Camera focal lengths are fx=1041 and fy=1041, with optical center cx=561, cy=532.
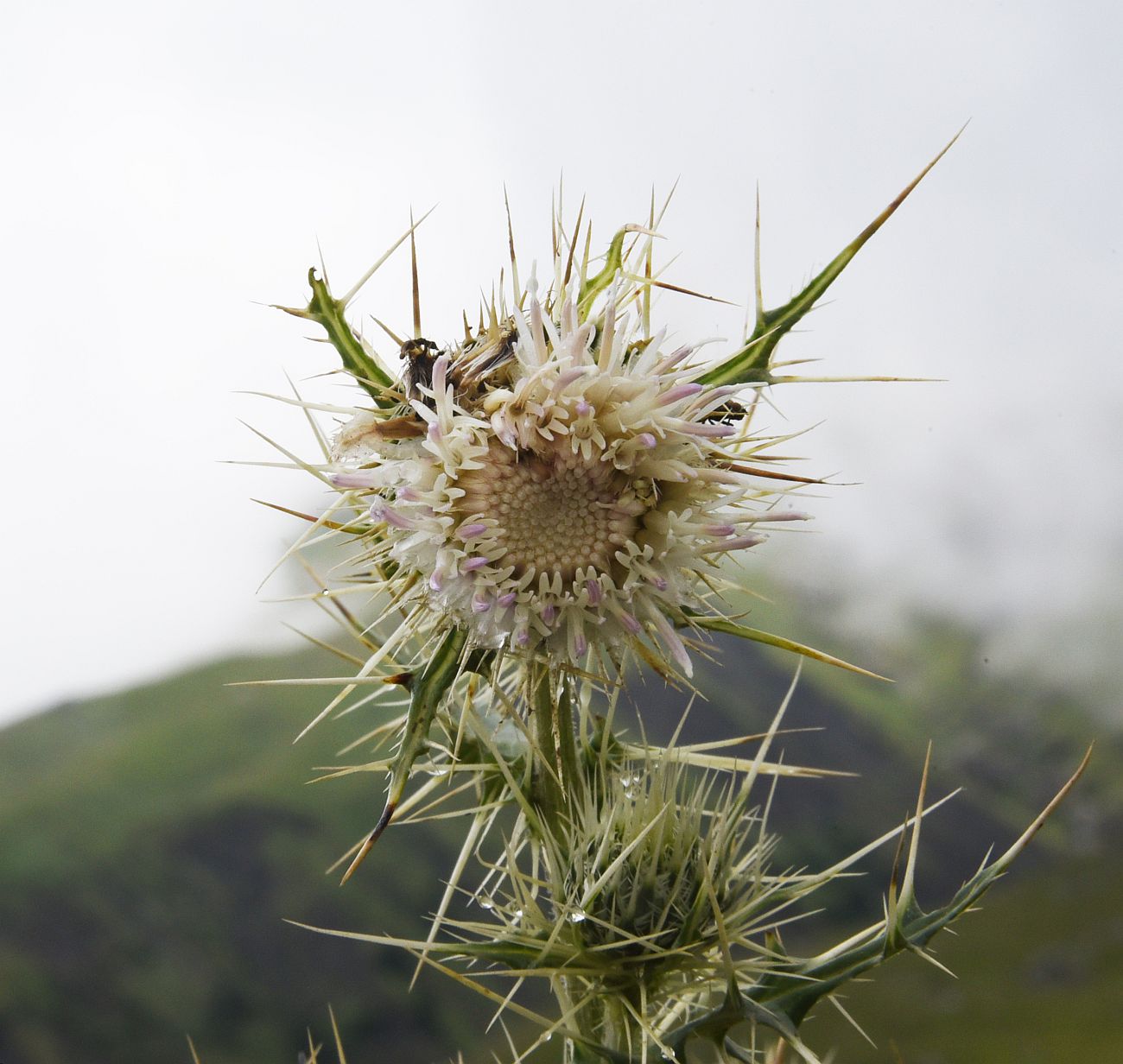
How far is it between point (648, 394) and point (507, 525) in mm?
687

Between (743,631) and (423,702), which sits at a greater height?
(743,631)

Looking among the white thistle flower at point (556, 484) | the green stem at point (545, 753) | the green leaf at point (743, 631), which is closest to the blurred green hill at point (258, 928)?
the green stem at point (545, 753)

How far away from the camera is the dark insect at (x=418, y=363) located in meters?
3.83

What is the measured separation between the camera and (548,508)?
375 cm

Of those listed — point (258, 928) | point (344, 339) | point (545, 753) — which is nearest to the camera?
point (344, 339)

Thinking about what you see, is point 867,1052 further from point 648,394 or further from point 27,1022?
point 648,394

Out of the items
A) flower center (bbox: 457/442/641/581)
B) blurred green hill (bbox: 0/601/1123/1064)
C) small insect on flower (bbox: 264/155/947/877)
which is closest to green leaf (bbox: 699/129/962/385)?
small insect on flower (bbox: 264/155/947/877)

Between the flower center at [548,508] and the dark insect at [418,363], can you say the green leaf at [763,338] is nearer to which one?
the flower center at [548,508]

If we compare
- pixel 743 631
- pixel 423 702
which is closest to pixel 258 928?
pixel 423 702

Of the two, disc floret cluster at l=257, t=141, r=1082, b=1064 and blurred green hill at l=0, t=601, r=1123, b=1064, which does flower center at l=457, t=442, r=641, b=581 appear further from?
blurred green hill at l=0, t=601, r=1123, b=1064

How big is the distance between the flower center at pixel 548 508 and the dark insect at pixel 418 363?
37 centimetres

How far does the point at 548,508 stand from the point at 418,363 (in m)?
0.73

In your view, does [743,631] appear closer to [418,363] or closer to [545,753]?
[545,753]

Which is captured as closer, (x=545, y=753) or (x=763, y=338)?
(x=763, y=338)
